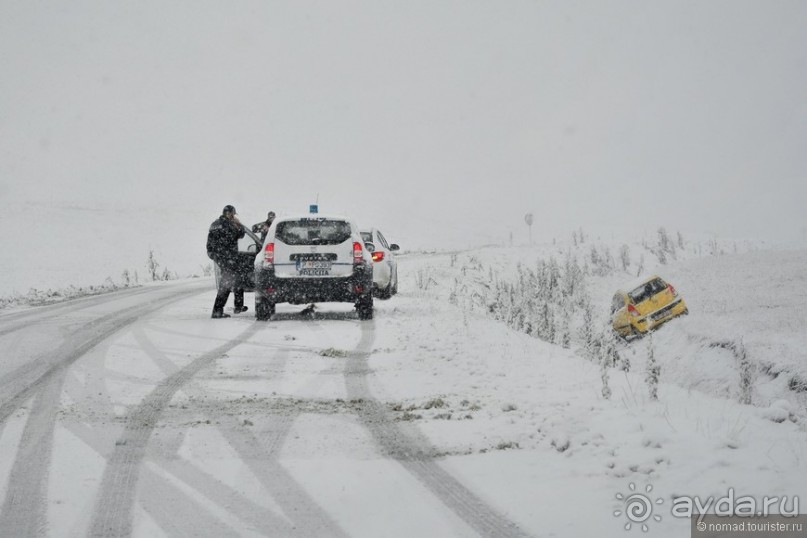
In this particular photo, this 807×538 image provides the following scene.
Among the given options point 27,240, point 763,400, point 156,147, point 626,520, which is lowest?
point 763,400

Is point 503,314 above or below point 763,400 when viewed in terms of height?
above

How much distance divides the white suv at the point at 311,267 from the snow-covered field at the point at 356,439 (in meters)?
1.89

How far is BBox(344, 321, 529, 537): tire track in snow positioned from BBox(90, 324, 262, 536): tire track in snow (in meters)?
1.63

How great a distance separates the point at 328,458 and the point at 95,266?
37.9 meters

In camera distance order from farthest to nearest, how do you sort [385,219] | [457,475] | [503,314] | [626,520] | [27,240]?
1. [385,219]
2. [27,240]
3. [503,314]
4. [457,475]
5. [626,520]

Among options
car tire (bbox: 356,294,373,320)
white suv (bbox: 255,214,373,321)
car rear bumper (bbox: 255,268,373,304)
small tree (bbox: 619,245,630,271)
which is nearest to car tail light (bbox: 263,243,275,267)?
white suv (bbox: 255,214,373,321)

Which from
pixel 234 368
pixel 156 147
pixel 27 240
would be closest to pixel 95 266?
pixel 27 240

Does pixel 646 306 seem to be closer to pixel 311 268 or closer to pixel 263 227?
pixel 263 227

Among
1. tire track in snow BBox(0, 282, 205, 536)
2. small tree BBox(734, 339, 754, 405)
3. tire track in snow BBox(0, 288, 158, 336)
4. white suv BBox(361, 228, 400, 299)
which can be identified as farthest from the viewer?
white suv BBox(361, 228, 400, 299)

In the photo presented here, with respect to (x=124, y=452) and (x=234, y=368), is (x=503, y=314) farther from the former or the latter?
(x=124, y=452)

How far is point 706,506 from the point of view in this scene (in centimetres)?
378

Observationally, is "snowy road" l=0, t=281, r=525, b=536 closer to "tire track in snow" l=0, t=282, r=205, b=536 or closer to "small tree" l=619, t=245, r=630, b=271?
"tire track in snow" l=0, t=282, r=205, b=536

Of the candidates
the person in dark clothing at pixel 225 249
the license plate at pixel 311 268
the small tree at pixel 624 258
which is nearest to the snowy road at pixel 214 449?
the license plate at pixel 311 268

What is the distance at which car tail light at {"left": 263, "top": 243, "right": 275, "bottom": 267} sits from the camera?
1223 cm
